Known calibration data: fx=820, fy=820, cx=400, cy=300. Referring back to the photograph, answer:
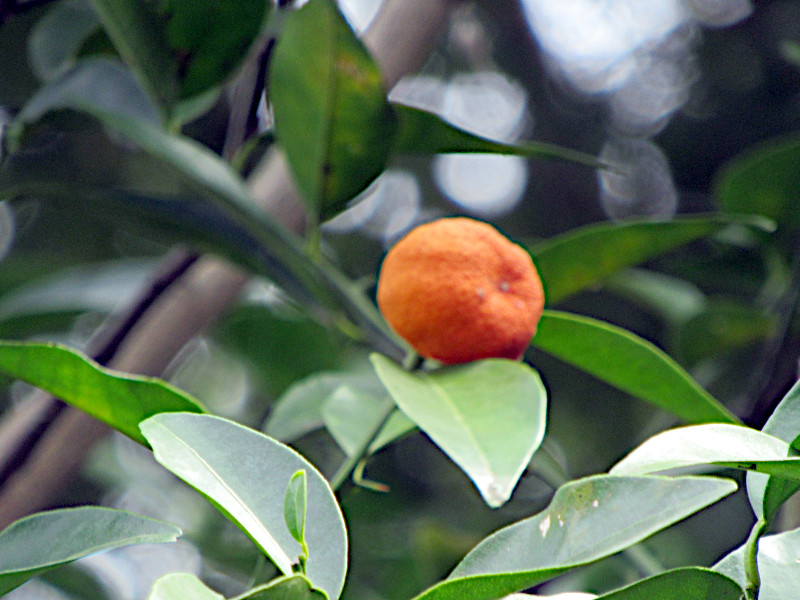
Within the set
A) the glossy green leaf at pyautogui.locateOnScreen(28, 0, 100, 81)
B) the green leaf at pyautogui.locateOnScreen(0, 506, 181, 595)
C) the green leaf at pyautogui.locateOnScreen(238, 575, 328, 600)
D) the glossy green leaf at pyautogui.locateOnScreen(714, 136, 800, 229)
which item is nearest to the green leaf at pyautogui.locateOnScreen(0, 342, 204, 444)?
the green leaf at pyautogui.locateOnScreen(0, 506, 181, 595)

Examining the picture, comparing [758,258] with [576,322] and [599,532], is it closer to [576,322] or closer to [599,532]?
[576,322]

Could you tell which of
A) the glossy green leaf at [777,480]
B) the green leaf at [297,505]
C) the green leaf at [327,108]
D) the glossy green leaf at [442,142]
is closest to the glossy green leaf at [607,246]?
the glossy green leaf at [442,142]

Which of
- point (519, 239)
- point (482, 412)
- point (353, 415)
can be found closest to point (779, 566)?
point (482, 412)

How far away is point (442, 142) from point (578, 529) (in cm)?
38

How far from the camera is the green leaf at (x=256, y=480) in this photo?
1.13ft

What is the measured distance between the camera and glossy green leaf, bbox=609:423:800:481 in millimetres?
313

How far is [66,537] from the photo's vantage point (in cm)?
37

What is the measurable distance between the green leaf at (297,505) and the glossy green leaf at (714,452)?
13 centimetres

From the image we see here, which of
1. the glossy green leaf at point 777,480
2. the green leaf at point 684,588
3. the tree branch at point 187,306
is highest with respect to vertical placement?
the green leaf at point 684,588

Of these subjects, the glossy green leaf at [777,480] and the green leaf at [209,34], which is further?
the green leaf at [209,34]

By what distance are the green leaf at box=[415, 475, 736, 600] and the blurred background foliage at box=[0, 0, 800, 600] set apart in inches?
9.7

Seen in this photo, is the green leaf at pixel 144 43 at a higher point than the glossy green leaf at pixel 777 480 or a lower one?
higher

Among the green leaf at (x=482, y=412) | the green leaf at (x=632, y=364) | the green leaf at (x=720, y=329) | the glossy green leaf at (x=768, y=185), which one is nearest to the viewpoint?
the green leaf at (x=482, y=412)

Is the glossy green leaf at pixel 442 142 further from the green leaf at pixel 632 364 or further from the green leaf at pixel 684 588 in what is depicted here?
the green leaf at pixel 684 588
